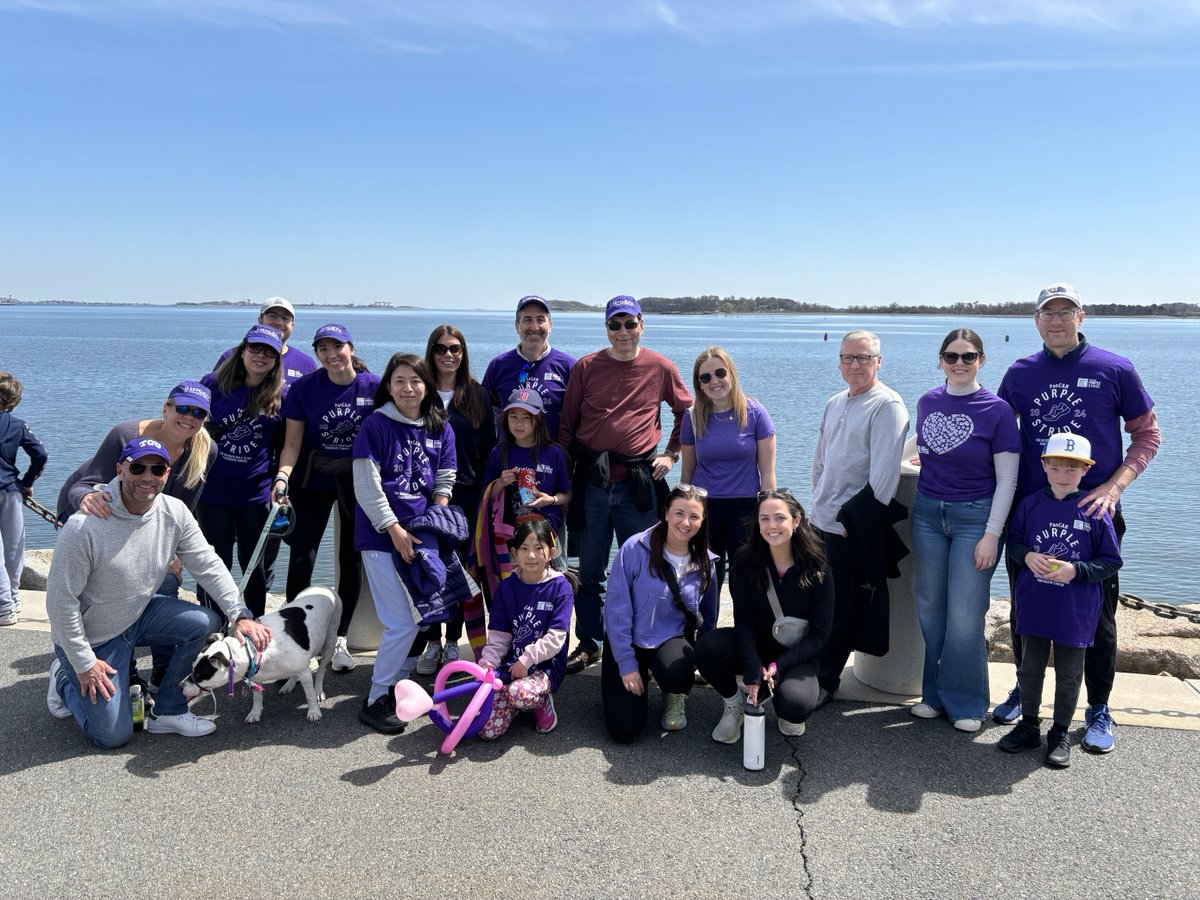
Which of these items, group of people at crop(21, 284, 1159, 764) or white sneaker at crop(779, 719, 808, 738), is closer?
group of people at crop(21, 284, 1159, 764)

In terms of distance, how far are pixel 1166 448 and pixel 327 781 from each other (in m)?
24.9

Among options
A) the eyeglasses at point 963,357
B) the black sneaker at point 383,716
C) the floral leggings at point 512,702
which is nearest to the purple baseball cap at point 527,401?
the floral leggings at point 512,702

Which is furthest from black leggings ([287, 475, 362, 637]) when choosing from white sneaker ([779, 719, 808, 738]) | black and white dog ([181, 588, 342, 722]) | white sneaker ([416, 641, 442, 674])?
white sneaker ([779, 719, 808, 738])

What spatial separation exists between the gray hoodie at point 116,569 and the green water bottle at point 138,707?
312mm

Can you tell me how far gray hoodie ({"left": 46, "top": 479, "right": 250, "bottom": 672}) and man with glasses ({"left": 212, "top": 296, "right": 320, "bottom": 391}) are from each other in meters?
1.52

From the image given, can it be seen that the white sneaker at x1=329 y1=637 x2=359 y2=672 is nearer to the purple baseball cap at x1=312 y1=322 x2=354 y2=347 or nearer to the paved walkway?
the paved walkway

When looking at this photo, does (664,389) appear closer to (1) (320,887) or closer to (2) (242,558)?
(2) (242,558)

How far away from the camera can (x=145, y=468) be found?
14.4ft

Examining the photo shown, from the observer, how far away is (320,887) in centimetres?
333

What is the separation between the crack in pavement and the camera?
3.40 m

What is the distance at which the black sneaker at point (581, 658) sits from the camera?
5.58m

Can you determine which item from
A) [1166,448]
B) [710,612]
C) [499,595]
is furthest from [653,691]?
[1166,448]

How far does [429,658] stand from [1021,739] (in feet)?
11.2

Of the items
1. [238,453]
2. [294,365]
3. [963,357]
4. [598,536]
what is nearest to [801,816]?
[598,536]
